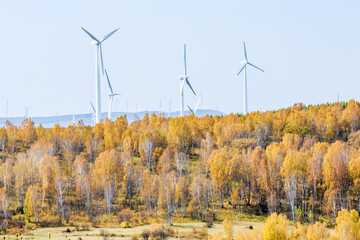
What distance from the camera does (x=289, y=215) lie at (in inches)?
4117

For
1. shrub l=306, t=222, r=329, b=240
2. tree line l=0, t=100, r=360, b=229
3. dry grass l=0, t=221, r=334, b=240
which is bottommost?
dry grass l=0, t=221, r=334, b=240

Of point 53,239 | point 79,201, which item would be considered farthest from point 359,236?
point 79,201

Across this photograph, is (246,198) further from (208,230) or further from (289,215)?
(208,230)

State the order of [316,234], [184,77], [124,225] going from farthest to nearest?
1. [184,77]
2. [124,225]
3. [316,234]

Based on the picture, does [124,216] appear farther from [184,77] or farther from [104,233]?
[184,77]

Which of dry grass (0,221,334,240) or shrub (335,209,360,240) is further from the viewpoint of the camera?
dry grass (0,221,334,240)

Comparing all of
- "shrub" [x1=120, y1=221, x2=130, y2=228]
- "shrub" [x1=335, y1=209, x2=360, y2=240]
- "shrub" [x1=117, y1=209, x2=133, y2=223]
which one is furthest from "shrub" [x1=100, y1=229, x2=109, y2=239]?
"shrub" [x1=335, y1=209, x2=360, y2=240]

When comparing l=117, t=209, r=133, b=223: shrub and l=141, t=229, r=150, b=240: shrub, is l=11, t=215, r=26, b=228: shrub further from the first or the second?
l=141, t=229, r=150, b=240: shrub

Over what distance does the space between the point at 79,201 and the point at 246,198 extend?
37391 millimetres

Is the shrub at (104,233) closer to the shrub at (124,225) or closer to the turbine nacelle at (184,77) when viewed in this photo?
the shrub at (124,225)

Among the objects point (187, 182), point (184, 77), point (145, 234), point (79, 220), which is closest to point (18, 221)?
point (79, 220)

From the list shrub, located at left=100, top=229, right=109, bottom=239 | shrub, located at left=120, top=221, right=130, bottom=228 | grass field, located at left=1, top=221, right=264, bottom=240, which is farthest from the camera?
shrub, located at left=120, top=221, right=130, bottom=228

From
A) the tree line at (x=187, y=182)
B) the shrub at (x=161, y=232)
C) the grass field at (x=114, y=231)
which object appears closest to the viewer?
the shrub at (x=161, y=232)

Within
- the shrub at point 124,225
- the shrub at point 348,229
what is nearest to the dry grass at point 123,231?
the shrub at point 124,225
